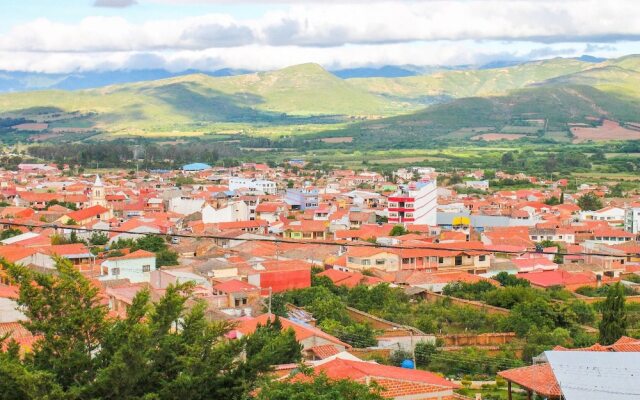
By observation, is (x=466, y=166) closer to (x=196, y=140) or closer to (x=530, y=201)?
(x=530, y=201)

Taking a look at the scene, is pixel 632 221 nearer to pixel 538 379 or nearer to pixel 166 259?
pixel 166 259

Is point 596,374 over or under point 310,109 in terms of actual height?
over

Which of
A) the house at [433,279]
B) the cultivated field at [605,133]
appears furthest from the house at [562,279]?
the cultivated field at [605,133]

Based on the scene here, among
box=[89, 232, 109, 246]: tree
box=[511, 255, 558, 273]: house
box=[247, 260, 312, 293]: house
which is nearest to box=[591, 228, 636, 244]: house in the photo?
box=[511, 255, 558, 273]: house

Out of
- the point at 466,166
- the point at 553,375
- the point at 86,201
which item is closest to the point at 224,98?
the point at 466,166

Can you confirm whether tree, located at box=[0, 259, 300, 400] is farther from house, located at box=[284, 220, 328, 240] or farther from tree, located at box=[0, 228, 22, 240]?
house, located at box=[284, 220, 328, 240]

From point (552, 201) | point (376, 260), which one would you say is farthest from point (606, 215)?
point (376, 260)

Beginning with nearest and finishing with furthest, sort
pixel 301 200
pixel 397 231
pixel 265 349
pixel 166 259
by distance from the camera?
pixel 265 349 < pixel 166 259 < pixel 397 231 < pixel 301 200
